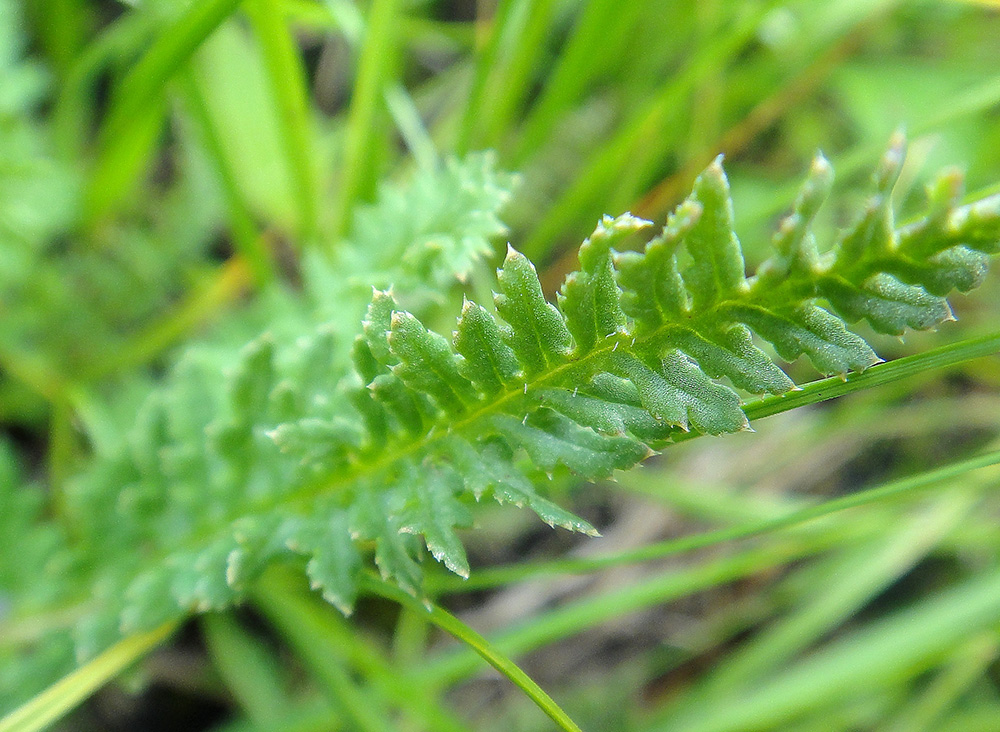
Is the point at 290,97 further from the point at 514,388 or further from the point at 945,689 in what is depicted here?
the point at 945,689

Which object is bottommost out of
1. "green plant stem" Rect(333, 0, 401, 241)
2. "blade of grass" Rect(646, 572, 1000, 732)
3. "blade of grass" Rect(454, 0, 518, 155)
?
"blade of grass" Rect(646, 572, 1000, 732)

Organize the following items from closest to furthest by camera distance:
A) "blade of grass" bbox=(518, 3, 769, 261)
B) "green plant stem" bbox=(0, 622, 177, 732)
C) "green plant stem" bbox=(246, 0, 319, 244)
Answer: "green plant stem" bbox=(0, 622, 177, 732) < "green plant stem" bbox=(246, 0, 319, 244) < "blade of grass" bbox=(518, 3, 769, 261)

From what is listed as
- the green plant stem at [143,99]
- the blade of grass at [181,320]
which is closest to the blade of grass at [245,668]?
the blade of grass at [181,320]

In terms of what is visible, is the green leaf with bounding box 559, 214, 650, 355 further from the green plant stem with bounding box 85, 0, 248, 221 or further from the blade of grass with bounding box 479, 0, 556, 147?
the blade of grass with bounding box 479, 0, 556, 147

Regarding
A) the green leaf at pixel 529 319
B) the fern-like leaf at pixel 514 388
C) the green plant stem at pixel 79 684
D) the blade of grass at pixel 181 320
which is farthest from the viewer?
the blade of grass at pixel 181 320

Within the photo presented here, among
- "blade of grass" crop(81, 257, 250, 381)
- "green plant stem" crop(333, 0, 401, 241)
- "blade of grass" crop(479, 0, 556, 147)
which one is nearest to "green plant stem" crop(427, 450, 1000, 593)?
"green plant stem" crop(333, 0, 401, 241)

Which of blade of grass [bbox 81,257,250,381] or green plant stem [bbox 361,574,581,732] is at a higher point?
blade of grass [bbox 81,257,250,381]

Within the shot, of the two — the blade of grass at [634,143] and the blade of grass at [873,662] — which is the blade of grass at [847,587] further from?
the blade of grass at [634,143]
